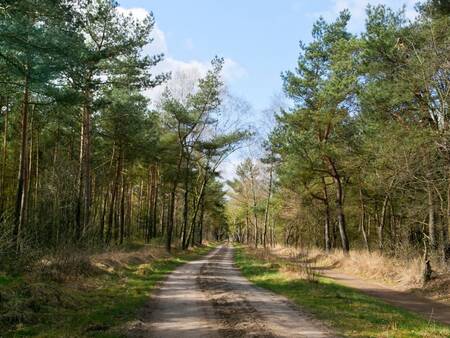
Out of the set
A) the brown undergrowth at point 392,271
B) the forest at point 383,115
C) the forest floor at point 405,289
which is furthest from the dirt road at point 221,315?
the forest at point 383,115

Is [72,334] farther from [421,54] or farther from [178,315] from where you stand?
[421,54]

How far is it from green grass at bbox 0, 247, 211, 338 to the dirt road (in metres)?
0.53

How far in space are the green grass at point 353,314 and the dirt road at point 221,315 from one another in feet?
1.70

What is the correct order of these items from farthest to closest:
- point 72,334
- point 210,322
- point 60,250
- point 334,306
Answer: point 60,250
point 334,306
point 210,322
point 72,334

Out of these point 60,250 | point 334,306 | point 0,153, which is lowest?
point 334,306

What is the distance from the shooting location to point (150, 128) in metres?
32.0

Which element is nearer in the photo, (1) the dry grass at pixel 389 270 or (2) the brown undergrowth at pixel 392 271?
(2) the brown undergrowth at pixel 392 271

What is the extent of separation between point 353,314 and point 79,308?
668 cm

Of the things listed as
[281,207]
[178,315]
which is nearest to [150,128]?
[281,207]

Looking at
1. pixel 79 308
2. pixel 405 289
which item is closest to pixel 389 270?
pixel 405 289

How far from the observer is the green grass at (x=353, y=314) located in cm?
899

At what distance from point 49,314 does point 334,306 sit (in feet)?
23.9

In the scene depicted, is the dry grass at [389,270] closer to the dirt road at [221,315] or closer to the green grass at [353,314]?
the green grass at [353,314]

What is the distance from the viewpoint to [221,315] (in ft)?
33.6
